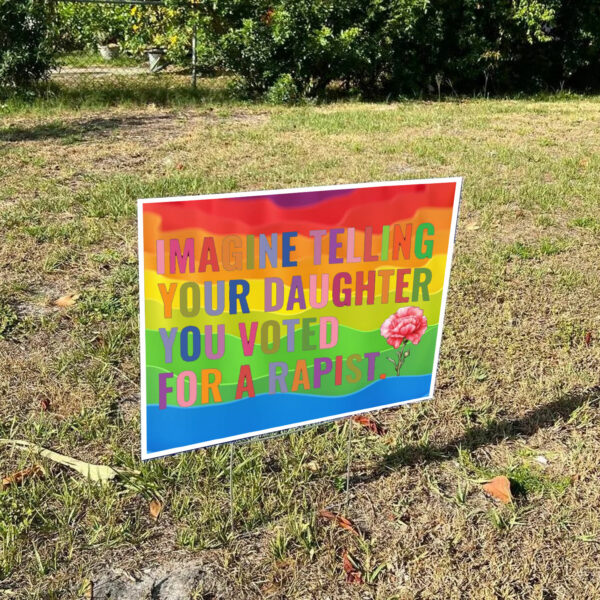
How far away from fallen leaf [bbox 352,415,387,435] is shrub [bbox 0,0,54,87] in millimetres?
7812

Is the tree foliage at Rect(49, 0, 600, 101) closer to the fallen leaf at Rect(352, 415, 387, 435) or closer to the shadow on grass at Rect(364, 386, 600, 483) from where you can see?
the shadow on grass at Rect(364, 386, 600, 483)

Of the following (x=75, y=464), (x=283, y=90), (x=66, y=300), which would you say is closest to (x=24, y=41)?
(x=283, y=90)

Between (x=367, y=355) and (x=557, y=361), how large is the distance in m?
1.49

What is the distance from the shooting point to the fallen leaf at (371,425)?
9.07 feet

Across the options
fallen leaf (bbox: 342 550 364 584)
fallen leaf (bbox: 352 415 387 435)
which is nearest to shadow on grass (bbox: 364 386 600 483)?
fallen leaf (bbox: 352 415 387 435)

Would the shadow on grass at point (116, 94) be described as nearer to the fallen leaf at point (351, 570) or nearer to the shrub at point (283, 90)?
the shrub at point (283, 90)

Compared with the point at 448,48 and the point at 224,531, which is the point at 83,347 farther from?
the point at 448,48

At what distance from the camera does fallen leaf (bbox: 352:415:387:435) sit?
2.76 metres

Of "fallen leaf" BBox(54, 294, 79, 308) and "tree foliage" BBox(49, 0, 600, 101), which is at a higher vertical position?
"tree foliage" BBox(49, 0, 600, 101)

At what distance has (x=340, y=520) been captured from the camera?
7.51ft

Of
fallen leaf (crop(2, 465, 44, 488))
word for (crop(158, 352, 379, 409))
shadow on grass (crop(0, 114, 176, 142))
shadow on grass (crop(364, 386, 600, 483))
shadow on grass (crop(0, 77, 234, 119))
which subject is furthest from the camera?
shadow on grass (crop(0, 77, 234, 119))

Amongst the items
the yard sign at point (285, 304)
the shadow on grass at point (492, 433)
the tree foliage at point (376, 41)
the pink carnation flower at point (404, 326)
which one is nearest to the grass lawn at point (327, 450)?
the shadow on grass at point (492, 433)

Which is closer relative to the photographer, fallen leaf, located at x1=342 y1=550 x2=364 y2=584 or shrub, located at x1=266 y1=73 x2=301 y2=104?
fallen leaf, located at x1=342 y1=550 x2=364 y2=584

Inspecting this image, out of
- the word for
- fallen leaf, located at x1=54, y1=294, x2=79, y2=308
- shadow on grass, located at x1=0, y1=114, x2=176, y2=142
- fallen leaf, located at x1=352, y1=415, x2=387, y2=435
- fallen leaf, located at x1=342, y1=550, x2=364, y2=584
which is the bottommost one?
fallen leaf, located at x1=342, y1=550, x2=364, y2=584
